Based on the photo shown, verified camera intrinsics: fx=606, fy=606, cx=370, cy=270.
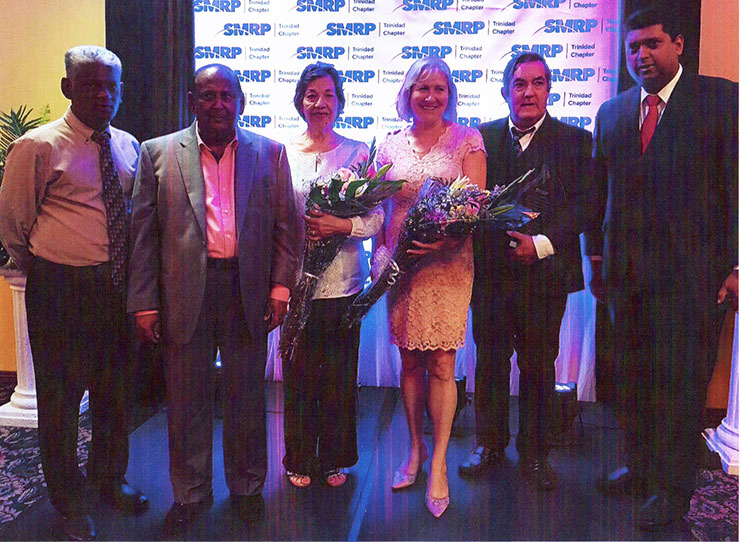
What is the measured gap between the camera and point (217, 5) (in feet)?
Answer: 13.4

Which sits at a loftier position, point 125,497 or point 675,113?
point 675,113

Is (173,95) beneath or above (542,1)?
beneath

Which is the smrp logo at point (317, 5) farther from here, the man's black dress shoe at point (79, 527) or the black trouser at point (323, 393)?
the man's black dress shoe at point (79, 527)

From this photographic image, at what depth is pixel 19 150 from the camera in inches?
93.4

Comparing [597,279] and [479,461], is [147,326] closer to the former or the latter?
[479,461]

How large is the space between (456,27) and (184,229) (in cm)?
244

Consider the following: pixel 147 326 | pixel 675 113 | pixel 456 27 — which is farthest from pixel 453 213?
pixel 456 27

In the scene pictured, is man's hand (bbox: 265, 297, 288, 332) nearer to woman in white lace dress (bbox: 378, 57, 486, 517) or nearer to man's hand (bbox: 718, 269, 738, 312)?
woman in white lace dress (bbox: 378, 57, 486, 517)

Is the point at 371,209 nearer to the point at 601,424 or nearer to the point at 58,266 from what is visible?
the point at 58,266

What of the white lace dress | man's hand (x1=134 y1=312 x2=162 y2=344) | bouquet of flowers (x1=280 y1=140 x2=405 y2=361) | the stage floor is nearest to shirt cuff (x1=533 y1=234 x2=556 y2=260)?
the white lace dress

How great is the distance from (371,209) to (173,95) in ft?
6.64

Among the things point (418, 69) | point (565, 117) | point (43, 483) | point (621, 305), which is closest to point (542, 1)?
point (565, 117)

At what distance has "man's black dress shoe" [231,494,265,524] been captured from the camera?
2529 millimetres

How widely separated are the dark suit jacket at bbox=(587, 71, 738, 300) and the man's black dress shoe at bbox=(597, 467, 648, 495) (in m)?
0.91
